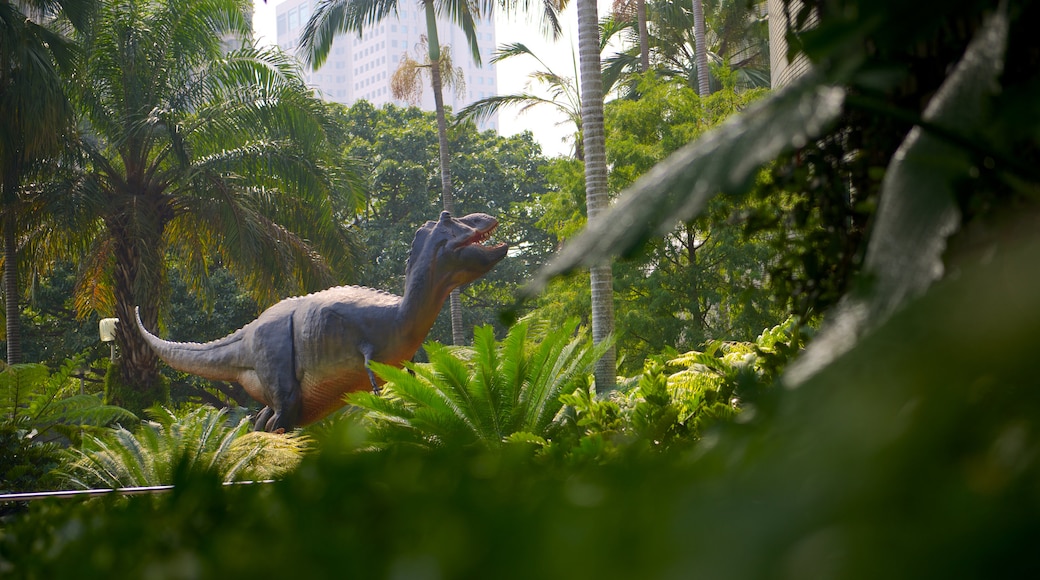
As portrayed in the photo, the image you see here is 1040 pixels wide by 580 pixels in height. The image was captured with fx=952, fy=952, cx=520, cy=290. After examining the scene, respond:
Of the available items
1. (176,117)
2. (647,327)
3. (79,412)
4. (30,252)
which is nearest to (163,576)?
(647,327)

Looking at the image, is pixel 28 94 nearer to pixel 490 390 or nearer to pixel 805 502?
pixel 490 390

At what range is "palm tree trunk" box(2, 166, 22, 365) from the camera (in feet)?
45.9

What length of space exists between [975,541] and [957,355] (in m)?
0.19

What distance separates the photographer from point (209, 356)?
11.7 meters

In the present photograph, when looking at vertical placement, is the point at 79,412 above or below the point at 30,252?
below

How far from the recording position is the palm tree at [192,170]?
1448cm

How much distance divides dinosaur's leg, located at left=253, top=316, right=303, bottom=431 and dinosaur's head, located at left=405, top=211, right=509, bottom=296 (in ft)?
6.68

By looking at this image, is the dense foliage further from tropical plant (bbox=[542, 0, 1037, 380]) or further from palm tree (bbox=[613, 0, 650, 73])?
palm tree (bbox=[613, 0, 650, 73])

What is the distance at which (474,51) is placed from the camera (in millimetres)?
19797

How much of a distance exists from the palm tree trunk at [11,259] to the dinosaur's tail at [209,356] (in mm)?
3428

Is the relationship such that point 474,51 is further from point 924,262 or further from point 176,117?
point 924,262

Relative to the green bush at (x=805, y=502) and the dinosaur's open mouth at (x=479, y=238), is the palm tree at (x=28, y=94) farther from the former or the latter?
the green bush at (x=805, y=502)

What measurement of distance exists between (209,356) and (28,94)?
4.93 m

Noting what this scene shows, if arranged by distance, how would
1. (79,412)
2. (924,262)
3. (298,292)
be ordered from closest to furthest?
(924,262), (79,412), (298,292)
